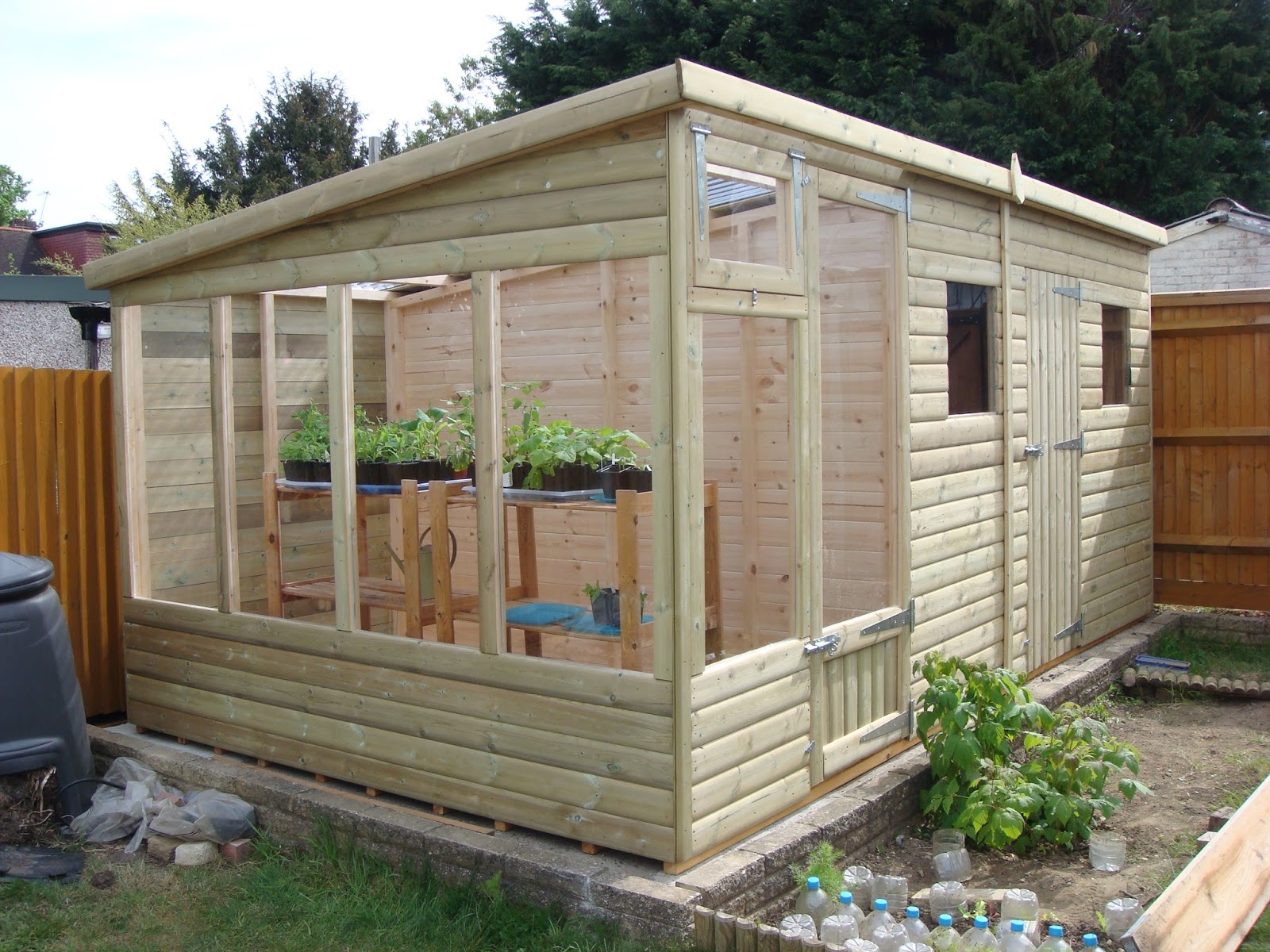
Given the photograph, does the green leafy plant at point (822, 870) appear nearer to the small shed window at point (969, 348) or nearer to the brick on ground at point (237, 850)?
the brick on ground at point (237, 850)

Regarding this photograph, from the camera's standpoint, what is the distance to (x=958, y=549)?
5.56 metres

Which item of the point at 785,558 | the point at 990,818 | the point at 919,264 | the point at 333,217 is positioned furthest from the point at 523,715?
the point at 919,264

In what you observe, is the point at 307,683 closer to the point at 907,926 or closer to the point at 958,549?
the point at 907,926

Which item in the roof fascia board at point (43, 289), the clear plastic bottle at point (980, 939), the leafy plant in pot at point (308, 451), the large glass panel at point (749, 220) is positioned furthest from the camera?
the roof fascia board at point (43, 289)

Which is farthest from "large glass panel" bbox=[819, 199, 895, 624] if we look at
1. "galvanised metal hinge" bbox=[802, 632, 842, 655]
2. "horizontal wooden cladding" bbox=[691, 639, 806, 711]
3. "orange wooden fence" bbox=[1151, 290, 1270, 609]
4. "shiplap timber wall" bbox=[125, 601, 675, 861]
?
"orange wooden fence" bbox=[1151, 290, 1270, 609]

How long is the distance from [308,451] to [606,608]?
5.98 ft

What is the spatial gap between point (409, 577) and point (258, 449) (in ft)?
4.69

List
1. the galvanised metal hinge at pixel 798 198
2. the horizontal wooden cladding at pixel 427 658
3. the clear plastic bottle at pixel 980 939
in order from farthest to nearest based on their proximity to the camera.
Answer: the galvanised metal hinge at pixel 798 198 → the horizontal wooden cladding at pixel 427 658 → the clear plastic bottle at pixel 980 939

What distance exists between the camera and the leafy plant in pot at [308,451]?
546 centimetres

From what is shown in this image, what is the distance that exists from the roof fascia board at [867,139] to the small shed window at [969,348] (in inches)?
20.3

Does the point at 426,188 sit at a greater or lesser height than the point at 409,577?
greater

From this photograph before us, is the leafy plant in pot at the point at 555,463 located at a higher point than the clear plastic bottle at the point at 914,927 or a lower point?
higher

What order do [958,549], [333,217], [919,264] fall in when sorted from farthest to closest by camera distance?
[958,549] → [919,264] → [333,217]

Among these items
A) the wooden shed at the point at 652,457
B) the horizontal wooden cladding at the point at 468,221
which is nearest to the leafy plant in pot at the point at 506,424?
the wooden shed at the point at 652,457
